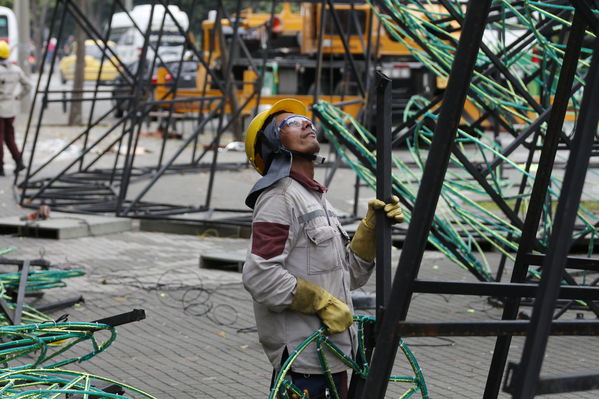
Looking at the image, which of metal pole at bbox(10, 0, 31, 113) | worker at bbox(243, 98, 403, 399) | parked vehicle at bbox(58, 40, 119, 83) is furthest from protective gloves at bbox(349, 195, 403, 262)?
parked vehicle at bbox(58, 40, 119, 83)

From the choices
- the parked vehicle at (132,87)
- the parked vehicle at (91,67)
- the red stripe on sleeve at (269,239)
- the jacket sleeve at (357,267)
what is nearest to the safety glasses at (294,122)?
the red stripe on sleeve at (269,239)

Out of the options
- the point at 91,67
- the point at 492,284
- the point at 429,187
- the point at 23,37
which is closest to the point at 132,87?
the point at 492,284

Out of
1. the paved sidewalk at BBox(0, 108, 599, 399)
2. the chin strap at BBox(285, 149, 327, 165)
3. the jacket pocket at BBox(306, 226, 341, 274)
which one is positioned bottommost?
the paved sidewalk at BBox(0, 108, 599, 399)

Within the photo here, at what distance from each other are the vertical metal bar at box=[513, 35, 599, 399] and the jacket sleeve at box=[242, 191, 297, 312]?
1338 mm

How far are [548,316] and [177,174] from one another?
1438 cm

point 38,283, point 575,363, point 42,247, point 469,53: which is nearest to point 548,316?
point 469,53

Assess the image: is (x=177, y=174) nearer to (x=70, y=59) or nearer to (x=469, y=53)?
(x=469, y=53)

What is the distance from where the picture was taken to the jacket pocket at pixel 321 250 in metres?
3.93

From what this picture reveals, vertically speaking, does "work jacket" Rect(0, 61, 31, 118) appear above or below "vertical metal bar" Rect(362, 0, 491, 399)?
below

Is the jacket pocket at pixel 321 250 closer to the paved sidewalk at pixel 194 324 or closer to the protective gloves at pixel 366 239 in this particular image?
the protective gloves at pixel 366 239

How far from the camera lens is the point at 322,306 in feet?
12.6

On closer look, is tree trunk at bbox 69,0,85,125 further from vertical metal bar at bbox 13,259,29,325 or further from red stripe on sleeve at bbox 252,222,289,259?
red stripe on sleeve at bbox 252,222,289,259

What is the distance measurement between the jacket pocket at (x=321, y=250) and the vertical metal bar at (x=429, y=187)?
3.18 ft

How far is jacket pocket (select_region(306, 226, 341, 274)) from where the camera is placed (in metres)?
3.93
